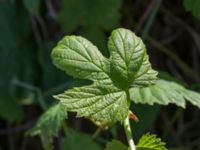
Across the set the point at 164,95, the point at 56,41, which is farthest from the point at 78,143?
the point at 56,41

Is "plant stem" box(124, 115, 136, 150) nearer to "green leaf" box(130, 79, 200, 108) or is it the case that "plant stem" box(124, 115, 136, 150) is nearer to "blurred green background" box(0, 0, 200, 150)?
"green leaf" box(130, 79, 200, 108)

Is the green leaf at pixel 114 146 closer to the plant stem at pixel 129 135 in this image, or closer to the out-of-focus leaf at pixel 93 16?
the plant stem at pixel 129 135

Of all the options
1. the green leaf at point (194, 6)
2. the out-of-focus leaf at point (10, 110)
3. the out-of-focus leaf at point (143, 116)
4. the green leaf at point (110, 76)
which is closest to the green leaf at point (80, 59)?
the green leaf at point (110, 76)

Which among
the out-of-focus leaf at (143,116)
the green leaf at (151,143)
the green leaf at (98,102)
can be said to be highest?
the green leaf at (98,102)

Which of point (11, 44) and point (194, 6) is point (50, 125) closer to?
point (194, 6)

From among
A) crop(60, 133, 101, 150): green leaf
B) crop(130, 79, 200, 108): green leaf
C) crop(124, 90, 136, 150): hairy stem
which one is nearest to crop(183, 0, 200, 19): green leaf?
crop(130, 79, 200, 108): green leaf

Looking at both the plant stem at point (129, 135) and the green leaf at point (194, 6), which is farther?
the green leaf at point (194, 6)

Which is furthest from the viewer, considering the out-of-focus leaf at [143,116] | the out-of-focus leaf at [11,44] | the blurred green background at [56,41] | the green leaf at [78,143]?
the out-of-focus leaf at [11,44]
